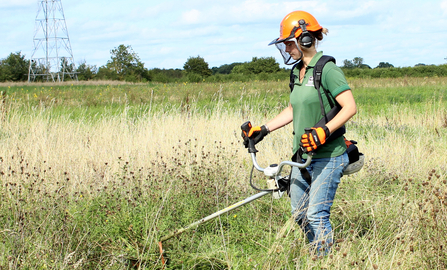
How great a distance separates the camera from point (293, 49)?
2.60 meters

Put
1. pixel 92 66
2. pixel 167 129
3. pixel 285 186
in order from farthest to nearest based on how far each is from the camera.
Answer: pixel 92 66, pixel 167 129, pixel 285 186

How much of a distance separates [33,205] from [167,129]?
311cm

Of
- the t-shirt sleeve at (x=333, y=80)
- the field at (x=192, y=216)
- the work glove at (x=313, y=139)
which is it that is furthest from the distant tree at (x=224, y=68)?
the work glove at (x=313, y=139)

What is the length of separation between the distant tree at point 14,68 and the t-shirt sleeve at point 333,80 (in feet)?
161

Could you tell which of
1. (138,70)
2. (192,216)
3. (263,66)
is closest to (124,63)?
(138,70)

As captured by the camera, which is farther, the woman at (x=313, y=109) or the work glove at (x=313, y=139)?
the woman at (x=313, y=109)

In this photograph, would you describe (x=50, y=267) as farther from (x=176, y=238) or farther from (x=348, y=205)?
(x=348, y=205)

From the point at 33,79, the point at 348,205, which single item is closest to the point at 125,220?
the point at 348,205

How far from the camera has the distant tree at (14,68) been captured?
4434cm

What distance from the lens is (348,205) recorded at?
356 cm

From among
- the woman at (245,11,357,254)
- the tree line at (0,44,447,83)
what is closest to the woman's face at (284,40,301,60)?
the woman at (245,11,357,254)

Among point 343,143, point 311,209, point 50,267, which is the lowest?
point 50,267

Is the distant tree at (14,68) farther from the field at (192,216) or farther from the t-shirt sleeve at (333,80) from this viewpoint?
the t-shirt sleeve at (333,80)

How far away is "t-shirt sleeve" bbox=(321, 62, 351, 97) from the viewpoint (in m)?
2.32
